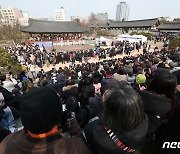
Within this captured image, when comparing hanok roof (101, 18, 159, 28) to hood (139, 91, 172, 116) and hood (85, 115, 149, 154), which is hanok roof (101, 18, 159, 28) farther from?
hood (85, 115, 149, 154)

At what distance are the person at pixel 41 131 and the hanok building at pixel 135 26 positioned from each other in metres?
48.1

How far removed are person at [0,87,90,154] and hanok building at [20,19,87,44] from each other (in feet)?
106

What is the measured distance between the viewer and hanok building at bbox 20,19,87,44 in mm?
32431

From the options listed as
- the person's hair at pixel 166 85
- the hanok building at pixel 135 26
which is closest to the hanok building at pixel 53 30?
the hanok building at pixel 135 26

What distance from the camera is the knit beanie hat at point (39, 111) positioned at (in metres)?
1.20

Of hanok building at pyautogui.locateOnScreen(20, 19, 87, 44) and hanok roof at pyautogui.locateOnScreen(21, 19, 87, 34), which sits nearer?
hanok building at pyautogui.locateOnScreen(20, 19, 87, 44)

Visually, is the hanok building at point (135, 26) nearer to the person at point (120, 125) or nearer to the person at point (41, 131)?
the person at point (120, 125)

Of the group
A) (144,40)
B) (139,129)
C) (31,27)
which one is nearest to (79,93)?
(139,129)

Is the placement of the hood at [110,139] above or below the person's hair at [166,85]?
below

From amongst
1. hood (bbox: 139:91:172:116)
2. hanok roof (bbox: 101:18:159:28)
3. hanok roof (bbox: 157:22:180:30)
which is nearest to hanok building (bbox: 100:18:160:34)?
hanok roof (bbox: 101:18:159:28)

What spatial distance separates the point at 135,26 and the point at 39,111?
5167 centimetres

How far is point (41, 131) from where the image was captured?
4.03 ft

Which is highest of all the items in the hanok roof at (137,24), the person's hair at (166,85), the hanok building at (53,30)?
the hanok roof at (137,24)

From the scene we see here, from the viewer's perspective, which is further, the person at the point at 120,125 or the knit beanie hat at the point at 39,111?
the person at the point at 120,125
